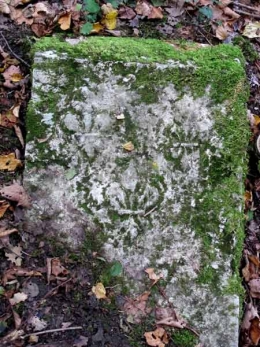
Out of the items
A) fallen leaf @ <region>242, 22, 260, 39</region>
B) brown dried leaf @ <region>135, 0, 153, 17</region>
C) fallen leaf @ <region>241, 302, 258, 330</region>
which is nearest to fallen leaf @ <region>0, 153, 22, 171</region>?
brown dried leaf @ <region>135, 0, 153, 17</region>

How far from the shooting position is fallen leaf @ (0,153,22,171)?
324 cm

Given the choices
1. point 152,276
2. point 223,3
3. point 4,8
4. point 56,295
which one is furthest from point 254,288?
point 4,8

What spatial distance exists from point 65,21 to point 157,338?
8.40ft

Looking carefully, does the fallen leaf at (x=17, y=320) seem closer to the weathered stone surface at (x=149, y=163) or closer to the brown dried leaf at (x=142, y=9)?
the weathered stone surface at (x=149, y=163)

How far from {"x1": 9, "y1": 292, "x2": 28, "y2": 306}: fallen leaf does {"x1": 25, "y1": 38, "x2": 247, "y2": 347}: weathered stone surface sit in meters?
0.45

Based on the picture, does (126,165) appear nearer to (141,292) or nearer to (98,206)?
(98,206)

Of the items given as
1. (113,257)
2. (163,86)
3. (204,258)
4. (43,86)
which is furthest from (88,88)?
(204,258)

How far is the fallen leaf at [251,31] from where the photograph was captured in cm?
409

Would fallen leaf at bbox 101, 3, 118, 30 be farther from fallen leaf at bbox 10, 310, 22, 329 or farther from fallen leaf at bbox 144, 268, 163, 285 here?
fallen leaf at bbox 10, 310, 22, 329

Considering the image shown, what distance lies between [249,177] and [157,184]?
0.91 meters

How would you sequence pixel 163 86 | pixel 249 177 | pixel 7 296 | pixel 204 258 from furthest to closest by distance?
pixel 249 177
pixel 163 86
pixel 204 258
pixel 7 296

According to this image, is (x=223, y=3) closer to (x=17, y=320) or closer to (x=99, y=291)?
(x=99, y=291)

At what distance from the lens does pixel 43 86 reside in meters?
3.32

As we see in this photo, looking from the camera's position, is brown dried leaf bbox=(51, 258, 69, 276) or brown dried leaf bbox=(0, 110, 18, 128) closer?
brown dried leaf bbox=(51, 258, 69, 276)
